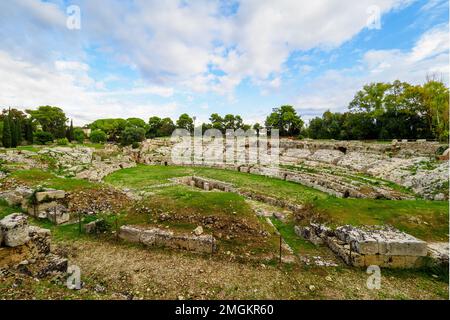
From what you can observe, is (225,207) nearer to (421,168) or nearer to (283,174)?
(283,174)

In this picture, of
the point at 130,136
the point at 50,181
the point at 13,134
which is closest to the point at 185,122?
the point at 130,136

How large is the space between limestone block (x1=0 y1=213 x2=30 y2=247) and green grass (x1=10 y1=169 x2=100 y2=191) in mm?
7039

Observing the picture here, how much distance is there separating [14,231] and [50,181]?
9714 mm

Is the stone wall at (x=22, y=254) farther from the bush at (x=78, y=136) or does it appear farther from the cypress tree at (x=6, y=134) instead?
the bush at (x=78, y=136)

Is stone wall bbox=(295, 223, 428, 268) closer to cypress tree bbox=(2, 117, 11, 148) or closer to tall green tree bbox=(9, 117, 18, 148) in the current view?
cypress tree bbox=(2, 117, 11, 148)

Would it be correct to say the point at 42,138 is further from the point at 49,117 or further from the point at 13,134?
the point at 49,117

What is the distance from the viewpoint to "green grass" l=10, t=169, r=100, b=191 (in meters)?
12.5

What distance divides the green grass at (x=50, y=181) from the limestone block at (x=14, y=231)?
7039 mm

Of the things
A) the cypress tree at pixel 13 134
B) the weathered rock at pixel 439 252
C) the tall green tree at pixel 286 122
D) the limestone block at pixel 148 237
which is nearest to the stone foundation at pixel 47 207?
the limestone block at pixel 148 237

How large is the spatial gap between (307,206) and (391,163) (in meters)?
16.7

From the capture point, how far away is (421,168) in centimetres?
1792

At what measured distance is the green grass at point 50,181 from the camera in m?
→ 12.5
